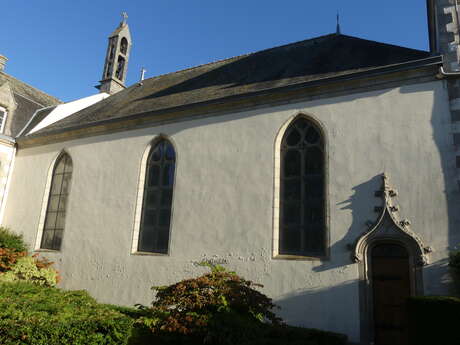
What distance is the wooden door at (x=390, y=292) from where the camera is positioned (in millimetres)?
7664

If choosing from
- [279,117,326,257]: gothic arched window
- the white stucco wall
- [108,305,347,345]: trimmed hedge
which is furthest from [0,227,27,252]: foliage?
[279,117,326,257]: gothic arched window

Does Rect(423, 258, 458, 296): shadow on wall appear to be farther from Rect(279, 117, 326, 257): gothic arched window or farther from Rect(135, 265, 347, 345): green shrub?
Rect(135, 265, 347, 345): green shrub

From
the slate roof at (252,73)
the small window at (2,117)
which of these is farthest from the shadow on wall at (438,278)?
the small window at (2,117)

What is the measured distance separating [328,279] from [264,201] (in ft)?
7.44

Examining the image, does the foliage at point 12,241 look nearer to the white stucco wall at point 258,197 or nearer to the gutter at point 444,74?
the white stucco wall at point 258,197

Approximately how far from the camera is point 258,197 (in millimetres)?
9500

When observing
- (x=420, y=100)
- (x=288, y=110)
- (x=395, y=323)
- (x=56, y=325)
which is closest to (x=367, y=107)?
(x=420, y=100)

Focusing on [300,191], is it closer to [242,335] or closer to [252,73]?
[242,335]

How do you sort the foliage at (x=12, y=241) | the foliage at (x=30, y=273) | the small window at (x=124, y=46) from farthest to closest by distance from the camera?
the small window at (x=124, y=46) < the foliage at (x=12, y=241) < the foliage at (x=30, y=273)

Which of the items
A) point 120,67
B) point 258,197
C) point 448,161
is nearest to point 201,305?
point 258,197

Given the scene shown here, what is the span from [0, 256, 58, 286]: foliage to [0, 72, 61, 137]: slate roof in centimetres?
561

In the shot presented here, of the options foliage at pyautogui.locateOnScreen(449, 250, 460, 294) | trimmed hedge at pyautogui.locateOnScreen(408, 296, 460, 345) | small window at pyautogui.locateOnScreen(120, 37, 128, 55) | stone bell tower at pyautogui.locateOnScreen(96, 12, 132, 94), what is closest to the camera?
trimmed hedge at pyautogui.locateOnScreen(408, 296, 460, 345)

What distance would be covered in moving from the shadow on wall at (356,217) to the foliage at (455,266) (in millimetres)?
1525

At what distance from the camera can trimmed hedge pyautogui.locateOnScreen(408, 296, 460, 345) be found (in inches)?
236
